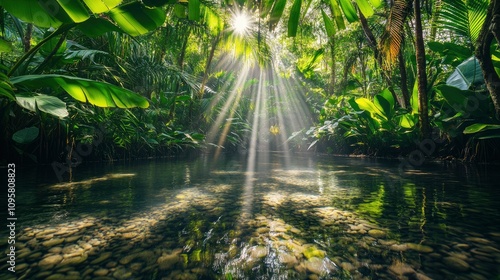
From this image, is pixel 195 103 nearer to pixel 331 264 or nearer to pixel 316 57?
pixel 316 57

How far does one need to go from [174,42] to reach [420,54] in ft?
16.4

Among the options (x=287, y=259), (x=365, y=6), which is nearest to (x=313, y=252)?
(x=287, y=259)

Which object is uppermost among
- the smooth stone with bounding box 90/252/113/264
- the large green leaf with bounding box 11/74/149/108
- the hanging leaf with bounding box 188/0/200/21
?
the hanging leaf with bounding box 188/0/200/21

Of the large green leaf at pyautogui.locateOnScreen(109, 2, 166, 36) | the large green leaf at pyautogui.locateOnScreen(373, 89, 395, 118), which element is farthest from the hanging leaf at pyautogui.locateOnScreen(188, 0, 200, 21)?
the large green leaf at pyautogui.locateOnScreen(373, 89, 395, 118)

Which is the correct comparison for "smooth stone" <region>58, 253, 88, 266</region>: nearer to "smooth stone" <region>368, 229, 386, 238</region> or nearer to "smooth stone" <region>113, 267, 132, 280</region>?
"smooth stone" <region>113, 267, 132, 280</region>

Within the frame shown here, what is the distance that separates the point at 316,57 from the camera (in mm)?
8055

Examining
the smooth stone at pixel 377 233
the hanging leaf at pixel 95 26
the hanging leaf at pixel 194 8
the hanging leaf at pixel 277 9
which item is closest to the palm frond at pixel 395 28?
the hanging leaf at pixel 277 9

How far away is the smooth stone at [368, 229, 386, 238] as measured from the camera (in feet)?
3.15

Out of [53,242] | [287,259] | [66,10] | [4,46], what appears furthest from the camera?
[4,46]

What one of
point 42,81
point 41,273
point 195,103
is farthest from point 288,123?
point 41,273

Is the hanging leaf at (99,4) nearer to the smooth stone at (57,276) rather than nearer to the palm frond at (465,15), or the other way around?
the smooth stone at (57,276)

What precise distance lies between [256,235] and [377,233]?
493 mm

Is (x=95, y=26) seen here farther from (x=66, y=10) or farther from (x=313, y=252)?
(x=313, y=252)

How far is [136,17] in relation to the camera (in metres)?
1.74
